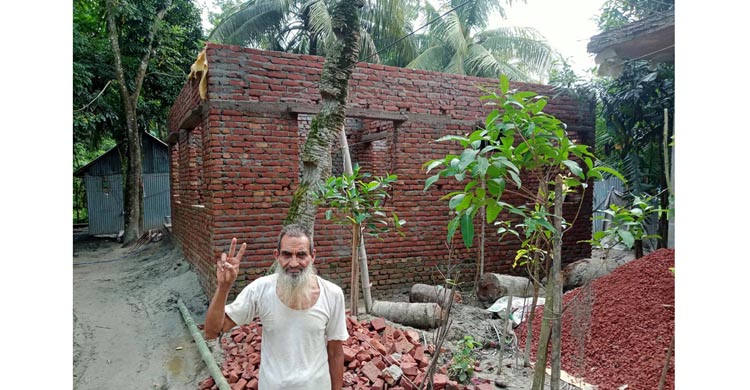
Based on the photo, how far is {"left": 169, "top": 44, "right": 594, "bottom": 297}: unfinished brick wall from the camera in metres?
5.33

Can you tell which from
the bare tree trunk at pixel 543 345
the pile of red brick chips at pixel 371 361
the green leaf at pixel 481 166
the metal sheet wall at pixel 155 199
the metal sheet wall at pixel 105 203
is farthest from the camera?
the metal sheet wall at pixel 155 199

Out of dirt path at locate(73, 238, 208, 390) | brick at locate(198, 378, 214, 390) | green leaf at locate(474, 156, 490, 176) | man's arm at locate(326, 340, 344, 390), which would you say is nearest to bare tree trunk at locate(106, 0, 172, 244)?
dirt path at locate(73, 238, 208, 390)

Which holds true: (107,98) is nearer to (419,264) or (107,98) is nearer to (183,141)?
(183,141)

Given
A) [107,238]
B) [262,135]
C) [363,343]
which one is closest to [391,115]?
[262,135]

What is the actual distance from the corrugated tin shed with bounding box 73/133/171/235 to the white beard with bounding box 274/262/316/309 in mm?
15042

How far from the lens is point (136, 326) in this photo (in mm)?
5824

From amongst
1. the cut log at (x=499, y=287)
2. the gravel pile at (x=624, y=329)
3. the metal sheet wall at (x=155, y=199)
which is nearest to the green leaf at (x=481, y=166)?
the gravel pile at (x=624, y=329)

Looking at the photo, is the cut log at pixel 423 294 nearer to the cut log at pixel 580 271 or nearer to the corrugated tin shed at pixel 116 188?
the cut log at pixel 580 271

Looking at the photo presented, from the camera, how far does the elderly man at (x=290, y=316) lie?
201 cm

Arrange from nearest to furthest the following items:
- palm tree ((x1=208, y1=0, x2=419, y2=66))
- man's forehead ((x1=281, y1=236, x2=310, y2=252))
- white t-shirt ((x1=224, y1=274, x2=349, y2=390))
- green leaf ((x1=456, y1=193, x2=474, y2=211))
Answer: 1. green leaf ((x1=456, y1=193, x2=474, y2=211))
2. white t-shirt ((x1=224, y1=274, x2=349, y2=390))
3. man's forehead ((x1=281, y1=236, x2=310, y2=252))
4. palm tree ((x1=208, y1=0, x2=419, y2=66))

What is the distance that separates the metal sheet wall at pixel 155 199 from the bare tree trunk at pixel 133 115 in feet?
6.90

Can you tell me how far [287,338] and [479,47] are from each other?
1555cm

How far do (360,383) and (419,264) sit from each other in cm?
323

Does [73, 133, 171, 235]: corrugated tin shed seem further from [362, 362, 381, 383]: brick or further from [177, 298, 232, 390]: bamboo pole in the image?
[362, 362, 381, 383]: brick
